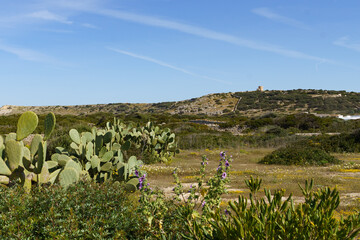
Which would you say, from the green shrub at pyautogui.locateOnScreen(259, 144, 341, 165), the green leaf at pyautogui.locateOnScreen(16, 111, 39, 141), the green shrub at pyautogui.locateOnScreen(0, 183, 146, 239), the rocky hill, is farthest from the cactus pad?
the rocky hill

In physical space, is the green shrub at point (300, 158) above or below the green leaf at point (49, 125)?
below

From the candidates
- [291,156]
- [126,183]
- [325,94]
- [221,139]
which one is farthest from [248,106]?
[126,183]

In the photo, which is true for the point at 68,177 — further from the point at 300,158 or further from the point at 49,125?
the point at 300,158

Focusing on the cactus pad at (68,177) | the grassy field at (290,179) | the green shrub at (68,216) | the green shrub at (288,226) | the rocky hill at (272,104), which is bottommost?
the grassy field at (290,179)

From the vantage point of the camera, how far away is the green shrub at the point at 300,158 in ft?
49.4

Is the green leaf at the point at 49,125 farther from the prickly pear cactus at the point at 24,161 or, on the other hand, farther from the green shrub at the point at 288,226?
the green shrub at the point at 288,226

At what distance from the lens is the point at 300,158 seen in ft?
50.3

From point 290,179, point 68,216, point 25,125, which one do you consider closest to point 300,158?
point 290,179

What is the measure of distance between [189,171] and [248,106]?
54.8 m

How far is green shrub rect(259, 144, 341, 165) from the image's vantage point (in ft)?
49.4

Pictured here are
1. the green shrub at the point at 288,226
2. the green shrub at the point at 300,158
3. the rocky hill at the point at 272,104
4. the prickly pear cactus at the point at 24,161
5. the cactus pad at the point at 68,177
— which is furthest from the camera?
Result: the rocky hill at the point at 272,104

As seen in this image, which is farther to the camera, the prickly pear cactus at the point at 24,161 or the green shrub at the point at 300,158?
the green shrub at the point at 300,158

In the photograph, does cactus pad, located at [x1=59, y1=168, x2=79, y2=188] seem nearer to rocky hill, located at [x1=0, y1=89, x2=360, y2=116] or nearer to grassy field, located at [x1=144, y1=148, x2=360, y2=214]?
grassy field, located at [x1=144, y1=148, x2=360, y2=214]

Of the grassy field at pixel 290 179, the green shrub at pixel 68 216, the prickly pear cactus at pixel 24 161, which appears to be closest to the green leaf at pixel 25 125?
the prickly pear cactus at pixel 24 161
